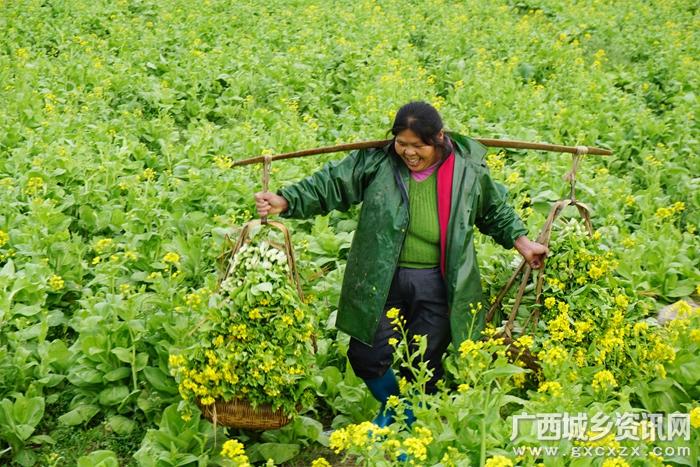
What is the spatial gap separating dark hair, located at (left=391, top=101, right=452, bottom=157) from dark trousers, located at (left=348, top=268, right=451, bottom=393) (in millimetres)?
716

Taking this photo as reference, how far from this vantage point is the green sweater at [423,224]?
4520 millimetres

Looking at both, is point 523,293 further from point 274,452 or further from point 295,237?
point 295,237

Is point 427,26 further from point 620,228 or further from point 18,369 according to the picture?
point 18,369

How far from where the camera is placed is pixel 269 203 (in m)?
4.47

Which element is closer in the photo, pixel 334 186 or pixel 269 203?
pixel 269 203

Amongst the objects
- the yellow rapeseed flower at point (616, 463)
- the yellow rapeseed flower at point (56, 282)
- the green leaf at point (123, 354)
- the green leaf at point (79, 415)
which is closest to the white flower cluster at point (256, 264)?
the green leaf at point (123, 354)

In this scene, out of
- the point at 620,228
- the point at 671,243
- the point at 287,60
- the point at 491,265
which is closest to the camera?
the point at 491,265

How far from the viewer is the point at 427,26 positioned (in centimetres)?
1396

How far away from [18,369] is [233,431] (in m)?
1.28

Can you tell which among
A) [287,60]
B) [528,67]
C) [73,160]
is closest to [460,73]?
[528,67]

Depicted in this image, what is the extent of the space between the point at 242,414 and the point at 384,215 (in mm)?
1221

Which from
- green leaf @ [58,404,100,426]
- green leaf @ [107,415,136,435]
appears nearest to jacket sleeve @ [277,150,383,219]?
green leaf @ [107,415,136,435]

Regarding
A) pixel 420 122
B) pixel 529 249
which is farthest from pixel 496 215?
pixel 420 122

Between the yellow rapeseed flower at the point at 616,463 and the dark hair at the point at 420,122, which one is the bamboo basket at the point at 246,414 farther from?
the yellow rapeseed flower at the point at 616,463
